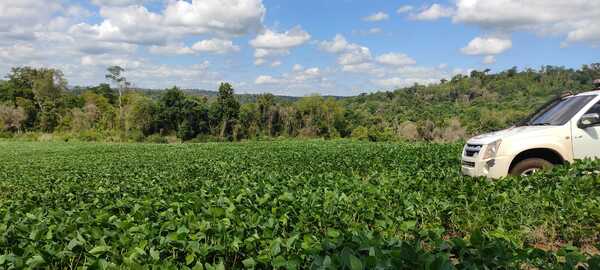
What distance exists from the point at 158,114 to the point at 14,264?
67390 millimetres

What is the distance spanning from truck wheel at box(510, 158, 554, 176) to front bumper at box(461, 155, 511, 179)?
0.17 m

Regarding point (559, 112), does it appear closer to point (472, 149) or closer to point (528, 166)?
point (528, 166)

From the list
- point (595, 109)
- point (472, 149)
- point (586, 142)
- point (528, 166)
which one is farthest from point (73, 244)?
point (595, 109)

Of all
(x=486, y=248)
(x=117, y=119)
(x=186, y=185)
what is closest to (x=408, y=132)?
(x=117, y=119)

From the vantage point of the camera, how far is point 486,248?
2.76m

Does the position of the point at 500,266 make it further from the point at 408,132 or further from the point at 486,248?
the point at 408,132

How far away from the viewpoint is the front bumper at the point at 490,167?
785 centimetres

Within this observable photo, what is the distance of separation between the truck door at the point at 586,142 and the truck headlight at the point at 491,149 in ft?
4.27

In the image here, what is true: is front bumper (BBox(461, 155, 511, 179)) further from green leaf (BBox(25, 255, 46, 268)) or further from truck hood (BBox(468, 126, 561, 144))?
green leaf (BBox(25, 255, 46, 268))

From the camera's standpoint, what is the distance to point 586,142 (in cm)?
780

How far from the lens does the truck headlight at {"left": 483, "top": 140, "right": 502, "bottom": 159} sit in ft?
25.9

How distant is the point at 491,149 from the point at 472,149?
0.55 metres

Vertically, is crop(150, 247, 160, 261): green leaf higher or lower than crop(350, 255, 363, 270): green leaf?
lower

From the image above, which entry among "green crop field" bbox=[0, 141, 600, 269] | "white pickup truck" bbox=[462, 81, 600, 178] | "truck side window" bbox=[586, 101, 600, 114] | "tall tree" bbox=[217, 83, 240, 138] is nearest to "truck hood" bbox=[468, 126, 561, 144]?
"white pickup truck" bbox=[462, 81, 600, 178]
